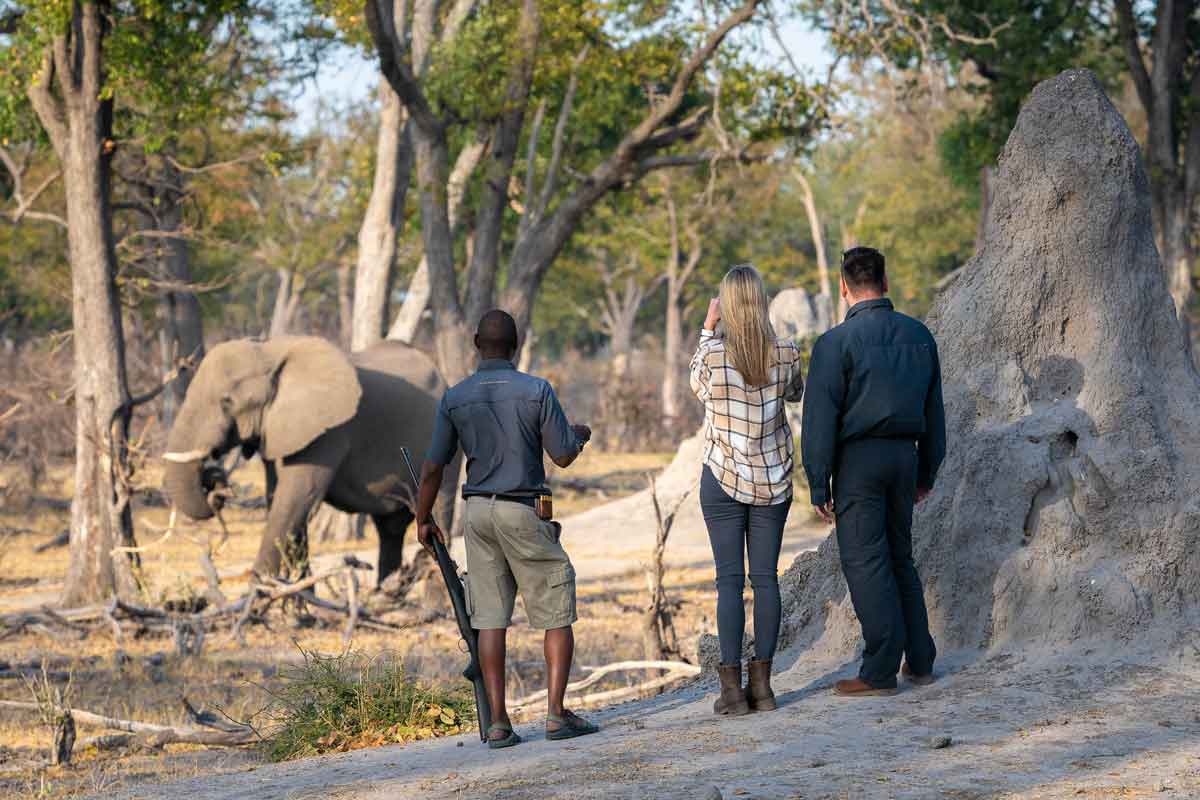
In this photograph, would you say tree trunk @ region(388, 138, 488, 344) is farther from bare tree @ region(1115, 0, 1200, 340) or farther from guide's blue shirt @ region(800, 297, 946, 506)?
guide's blue shirt @ region(800, 297, 946, 506)

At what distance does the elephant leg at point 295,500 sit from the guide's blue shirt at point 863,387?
8260mm

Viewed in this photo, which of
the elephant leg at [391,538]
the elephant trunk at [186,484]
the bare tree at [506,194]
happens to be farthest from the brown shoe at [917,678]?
the bare tree at [506,194]

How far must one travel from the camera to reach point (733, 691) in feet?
19.2

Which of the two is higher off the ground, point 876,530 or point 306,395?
point 306,395

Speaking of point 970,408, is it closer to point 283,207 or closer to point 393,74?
point 393,74

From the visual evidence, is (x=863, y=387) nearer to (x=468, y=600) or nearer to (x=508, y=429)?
(x=508, y=429)

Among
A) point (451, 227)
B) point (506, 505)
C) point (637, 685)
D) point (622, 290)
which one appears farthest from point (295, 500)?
point (622, 290)

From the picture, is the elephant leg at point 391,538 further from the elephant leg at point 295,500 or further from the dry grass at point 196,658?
the dry grass at point 196,658

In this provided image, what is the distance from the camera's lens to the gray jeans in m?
5.84

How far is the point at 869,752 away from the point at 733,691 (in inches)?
32.3

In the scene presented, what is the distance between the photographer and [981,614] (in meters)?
6.41

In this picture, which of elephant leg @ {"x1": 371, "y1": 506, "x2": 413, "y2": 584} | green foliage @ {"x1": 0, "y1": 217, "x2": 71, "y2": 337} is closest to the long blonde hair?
elephant leg @ {"x1": 371, "y1": 506, "x2": 413, "y2": 584}

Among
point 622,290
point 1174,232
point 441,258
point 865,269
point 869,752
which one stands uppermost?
point 622,290

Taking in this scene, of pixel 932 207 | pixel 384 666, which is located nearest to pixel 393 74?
pixel 384 666
